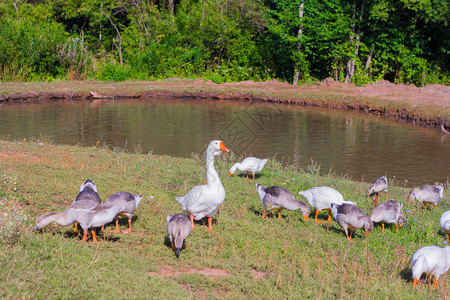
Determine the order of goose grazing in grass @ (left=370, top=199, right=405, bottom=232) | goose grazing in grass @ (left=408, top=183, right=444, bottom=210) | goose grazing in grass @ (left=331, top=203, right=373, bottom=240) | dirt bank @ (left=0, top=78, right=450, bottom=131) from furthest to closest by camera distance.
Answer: dirt bank @ (left=0, top=78, right=450, bottom=131) < goose grazing in grass @ (left=408, top=183, right=444, bottom=210) < goose grazing in grass @ (left=370, top=199, right=405, bottom=232) < goose grazing in grass @ (left=331, top=203, right=373, bottom=240)

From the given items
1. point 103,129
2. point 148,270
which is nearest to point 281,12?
point 103,129

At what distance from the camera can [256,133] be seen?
20469 millimetres

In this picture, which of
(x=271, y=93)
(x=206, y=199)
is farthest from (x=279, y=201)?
(x=271, y=93)

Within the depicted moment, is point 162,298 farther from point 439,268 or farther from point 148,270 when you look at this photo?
point 439,268

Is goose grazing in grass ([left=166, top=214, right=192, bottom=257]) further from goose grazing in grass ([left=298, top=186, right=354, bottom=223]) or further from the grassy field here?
goose grazing in grass ([left=298, top=186, right=354, bottom=223])

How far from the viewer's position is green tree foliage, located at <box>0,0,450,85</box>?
103 feet

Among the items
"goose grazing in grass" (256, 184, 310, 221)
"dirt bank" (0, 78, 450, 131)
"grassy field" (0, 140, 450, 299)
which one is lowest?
"grassy field" (0, 140, 450, 299)

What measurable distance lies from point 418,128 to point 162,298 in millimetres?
19753

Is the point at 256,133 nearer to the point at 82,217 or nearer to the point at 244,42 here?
the point at 82,217

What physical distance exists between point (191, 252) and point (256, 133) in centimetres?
1436

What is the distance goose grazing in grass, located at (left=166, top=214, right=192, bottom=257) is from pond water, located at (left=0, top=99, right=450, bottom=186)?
26.1ft

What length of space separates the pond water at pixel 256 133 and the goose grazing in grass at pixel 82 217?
7705 mm

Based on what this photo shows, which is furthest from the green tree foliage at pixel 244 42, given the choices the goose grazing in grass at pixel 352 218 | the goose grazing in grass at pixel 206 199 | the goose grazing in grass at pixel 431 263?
the goose grazing in grass at pixel 431 263

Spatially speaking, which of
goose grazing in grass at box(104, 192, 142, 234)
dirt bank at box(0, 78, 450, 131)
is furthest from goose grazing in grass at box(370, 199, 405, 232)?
dirt bank at box(0, 78, 450, 131)
